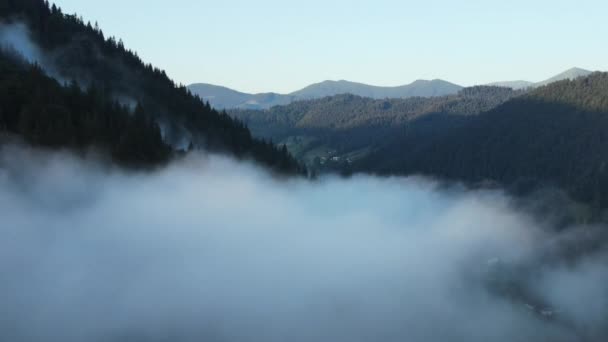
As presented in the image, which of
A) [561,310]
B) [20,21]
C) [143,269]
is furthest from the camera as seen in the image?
[561,310]

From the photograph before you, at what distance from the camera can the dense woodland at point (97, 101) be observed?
85.2 metres

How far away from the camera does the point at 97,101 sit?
10094 cm

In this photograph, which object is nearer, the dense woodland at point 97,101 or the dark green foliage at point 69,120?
the dark green foliage at point 69,120

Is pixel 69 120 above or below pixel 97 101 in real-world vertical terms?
below

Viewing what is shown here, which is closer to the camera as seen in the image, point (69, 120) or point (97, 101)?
point (69, 120)

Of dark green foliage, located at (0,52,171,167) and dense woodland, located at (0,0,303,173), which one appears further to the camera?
dense woodland, located at (0,0,303,173)

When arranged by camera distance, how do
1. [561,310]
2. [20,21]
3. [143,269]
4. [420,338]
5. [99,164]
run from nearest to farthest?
[99,164] → [143,269] → [420,338] → [20,21] → [561,310]

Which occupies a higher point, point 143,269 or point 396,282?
point 143,269

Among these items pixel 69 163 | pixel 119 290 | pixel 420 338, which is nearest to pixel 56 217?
pixel 69 163

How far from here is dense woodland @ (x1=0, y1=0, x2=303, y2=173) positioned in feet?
279

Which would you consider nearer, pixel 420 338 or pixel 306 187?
pixel 420 338

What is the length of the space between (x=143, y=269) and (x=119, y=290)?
12.5 m

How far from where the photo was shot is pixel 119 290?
322 feet

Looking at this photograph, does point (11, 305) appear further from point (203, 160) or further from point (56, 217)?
point (203, 160)
